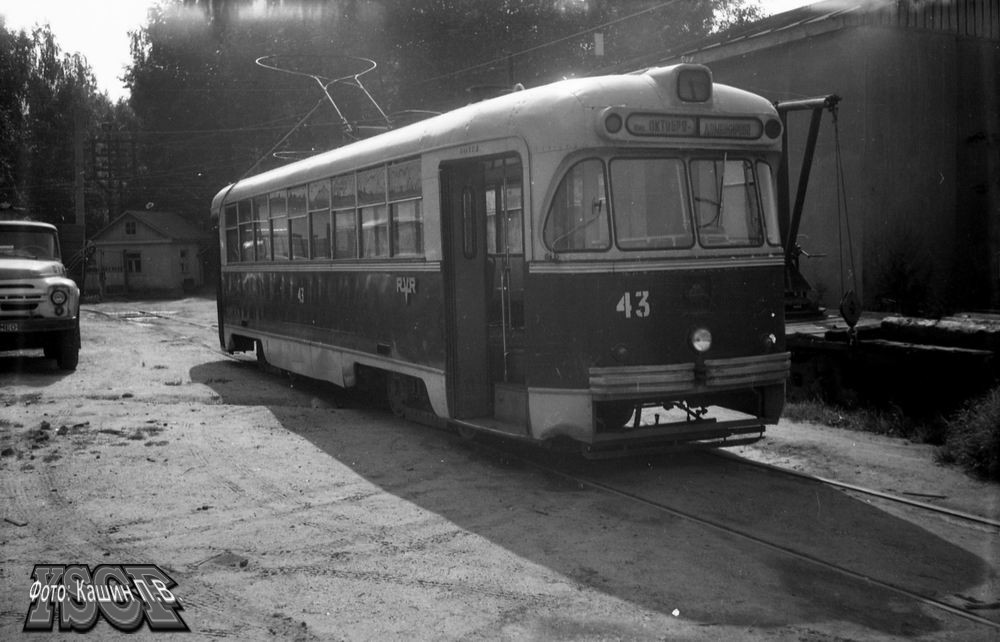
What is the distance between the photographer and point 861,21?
19250 mm

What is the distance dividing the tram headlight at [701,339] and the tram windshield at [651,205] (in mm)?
653

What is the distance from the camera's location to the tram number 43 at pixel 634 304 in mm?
7484

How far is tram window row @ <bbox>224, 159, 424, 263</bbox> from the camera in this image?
31.6 ft

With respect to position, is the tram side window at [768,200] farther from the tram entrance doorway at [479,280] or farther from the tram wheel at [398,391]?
the tram wheel at [398,391]

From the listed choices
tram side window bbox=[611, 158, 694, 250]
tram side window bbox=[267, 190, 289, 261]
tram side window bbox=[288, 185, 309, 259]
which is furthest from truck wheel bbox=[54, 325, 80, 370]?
tram side window bbox=[611, 158, 694, 250]

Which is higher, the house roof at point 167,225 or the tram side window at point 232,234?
the house roof at point 167,225

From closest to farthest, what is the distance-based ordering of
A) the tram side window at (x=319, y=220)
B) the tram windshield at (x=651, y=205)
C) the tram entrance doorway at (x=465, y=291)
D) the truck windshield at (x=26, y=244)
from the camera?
1. the tram windshield at (x=651, y=205)
2. the tram entrance doorway at (x=465, y=291)
3. the tram side window at (x=319, y=220)
4. the truck windshield at (x=26, y=244)

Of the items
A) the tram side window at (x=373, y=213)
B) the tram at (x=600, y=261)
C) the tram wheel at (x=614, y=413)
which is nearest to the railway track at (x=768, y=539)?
the tram at (x=600, y=261)

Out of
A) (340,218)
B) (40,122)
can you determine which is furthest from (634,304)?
(40,122)

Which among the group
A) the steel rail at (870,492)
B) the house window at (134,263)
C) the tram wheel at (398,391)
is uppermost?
the house window at (134,263)

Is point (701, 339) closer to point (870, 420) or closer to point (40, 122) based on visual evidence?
point (870, 420)

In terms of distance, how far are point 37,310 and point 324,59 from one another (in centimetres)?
3199

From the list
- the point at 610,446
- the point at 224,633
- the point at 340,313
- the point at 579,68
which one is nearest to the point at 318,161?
the point at 340,313

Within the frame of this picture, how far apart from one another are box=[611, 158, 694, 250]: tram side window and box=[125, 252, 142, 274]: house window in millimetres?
52268
